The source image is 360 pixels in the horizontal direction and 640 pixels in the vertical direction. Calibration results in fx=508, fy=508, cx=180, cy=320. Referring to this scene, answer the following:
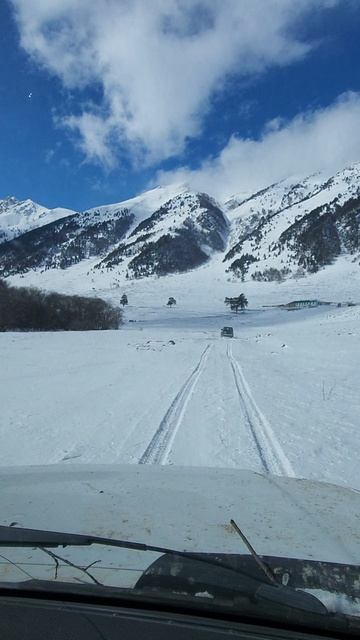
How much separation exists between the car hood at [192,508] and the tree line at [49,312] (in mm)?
70585

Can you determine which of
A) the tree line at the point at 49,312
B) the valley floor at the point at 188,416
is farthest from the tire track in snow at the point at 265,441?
the tree line at the point at 49,312

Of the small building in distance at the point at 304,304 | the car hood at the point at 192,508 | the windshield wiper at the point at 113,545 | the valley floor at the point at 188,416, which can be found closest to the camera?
the windshield wiper at the point at 113,545

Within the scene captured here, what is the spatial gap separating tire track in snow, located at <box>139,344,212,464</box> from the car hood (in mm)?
2945

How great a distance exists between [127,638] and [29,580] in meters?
0.62

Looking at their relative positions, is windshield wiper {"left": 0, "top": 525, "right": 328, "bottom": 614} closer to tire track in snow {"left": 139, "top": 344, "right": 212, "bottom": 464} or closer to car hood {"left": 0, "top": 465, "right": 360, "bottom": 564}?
car hood {"left": 0, "top": 465, "right": 360, "bottom": 564}

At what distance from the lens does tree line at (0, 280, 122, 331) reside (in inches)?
2849

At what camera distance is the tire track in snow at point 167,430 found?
8133 mm

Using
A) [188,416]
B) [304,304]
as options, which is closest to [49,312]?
[188,416]

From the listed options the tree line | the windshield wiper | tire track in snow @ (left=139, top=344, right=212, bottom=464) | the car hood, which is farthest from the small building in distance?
the windshield wiper

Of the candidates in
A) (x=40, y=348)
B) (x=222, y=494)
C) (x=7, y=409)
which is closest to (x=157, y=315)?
(x=40, y=348)

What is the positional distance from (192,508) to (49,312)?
254 feet

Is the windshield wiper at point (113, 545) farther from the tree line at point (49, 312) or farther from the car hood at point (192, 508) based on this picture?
the tree line at point (49, 312)

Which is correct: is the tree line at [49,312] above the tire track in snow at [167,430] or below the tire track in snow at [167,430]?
above

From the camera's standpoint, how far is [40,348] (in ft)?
106
